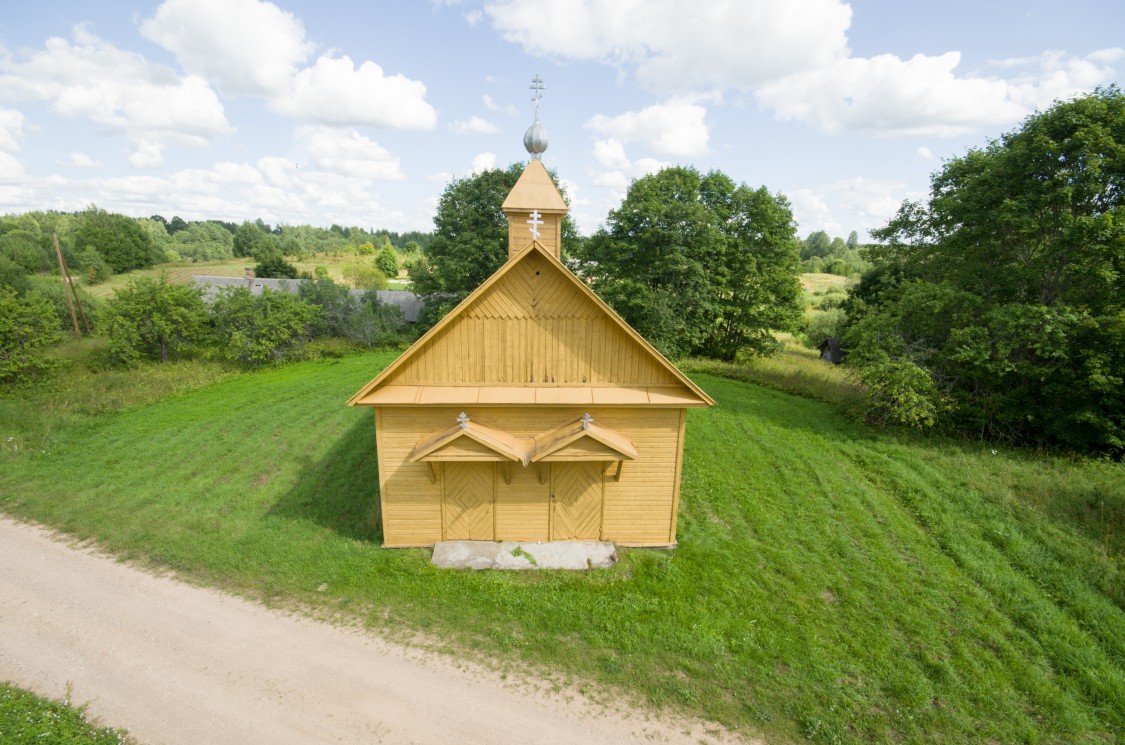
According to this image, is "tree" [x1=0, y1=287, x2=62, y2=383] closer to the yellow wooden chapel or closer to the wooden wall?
the yellow wooden chapel

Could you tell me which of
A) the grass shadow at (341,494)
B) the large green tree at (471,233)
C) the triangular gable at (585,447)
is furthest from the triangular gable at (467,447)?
the large green tree at (471,233)

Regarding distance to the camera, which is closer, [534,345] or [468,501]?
[534,345]

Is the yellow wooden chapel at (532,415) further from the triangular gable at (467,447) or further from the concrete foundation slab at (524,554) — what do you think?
the concrete foundation slab at (524,554)

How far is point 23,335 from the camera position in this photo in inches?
894

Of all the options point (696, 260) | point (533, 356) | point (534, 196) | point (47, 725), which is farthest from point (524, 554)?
point (696, 260)

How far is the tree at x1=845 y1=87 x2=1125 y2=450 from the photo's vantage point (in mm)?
14750

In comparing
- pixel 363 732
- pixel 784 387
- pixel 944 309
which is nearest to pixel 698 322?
pixel 784 387

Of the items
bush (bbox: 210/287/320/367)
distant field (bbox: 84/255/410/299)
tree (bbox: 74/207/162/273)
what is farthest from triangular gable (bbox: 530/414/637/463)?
tree (bbox: 74/207/162/273)

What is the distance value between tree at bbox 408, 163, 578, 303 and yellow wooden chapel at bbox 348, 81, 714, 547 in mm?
21397

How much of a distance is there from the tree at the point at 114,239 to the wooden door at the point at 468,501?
3050 inches

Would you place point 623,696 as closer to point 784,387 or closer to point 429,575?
point 429,575

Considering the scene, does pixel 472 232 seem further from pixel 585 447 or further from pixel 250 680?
pixel 250 680

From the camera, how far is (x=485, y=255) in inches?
1275

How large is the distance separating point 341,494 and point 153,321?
A: 73.5 ft
